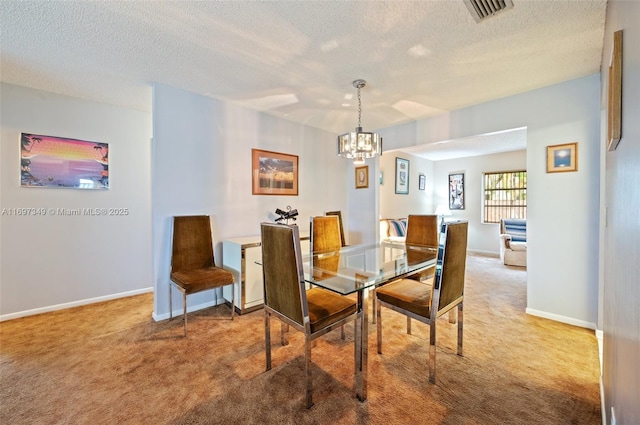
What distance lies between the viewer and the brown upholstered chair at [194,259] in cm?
253

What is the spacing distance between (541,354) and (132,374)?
10.2 ft

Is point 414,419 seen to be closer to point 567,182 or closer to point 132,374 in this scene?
point 132,374

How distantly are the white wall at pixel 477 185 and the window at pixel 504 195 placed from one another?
0.44 ft

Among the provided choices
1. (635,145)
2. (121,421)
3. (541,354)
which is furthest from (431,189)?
(121,421)

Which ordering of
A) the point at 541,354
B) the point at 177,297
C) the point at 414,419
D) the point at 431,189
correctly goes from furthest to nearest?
the point at 431,189 < the point at 177,297 < the point at 541,354 < the point at 414,419

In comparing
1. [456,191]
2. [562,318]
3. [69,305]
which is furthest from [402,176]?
[69,305]

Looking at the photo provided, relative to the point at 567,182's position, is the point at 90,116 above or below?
above

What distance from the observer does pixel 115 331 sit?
2.46 metres

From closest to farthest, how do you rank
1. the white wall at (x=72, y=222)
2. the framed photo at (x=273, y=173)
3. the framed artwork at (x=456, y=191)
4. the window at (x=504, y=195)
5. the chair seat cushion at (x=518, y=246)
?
the white wall at (x=72, y=222) → the framed photo at (x=273, y=173) → the chair seat cushion at (x=518, y=246) → the window at (x=504, y=195) → the framed artwork at (x=456, y=191)

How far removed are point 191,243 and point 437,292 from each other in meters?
2.46

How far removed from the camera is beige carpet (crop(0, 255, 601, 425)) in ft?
4.89

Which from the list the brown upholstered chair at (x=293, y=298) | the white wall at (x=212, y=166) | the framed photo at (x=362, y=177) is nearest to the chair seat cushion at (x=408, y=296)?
the brown upholstered chair at (x=293, y=298)

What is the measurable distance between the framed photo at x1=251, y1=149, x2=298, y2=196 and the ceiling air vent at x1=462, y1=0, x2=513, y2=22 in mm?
2627

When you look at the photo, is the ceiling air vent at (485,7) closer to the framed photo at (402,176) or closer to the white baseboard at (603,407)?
the white baseboard at (603,407)
